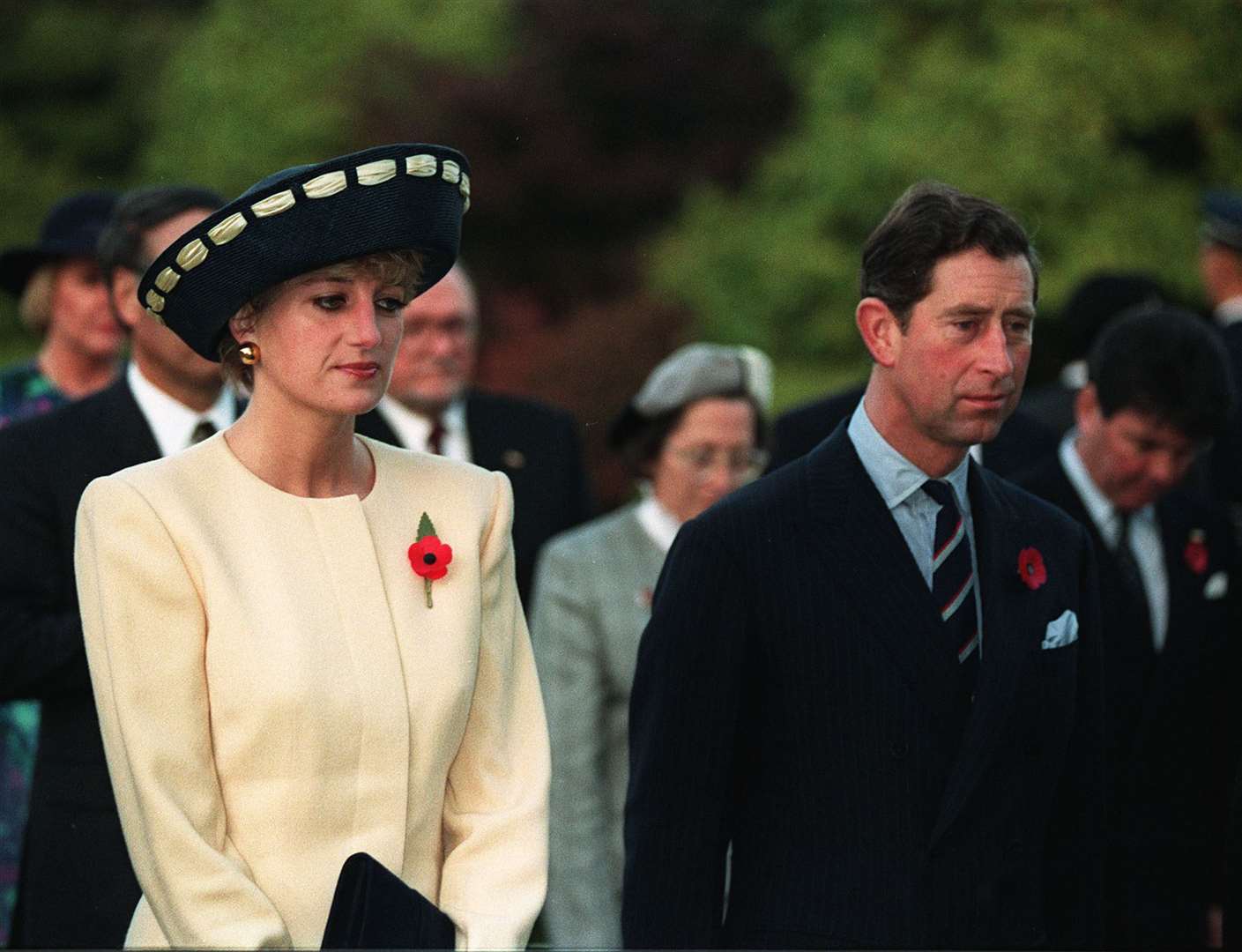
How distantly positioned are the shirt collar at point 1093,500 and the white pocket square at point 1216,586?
24 cm

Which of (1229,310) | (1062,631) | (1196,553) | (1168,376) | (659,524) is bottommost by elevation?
(1062,631)

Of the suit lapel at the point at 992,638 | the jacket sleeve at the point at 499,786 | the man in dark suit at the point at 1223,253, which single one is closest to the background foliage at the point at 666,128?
the man in dark suit at the point at 1223,253

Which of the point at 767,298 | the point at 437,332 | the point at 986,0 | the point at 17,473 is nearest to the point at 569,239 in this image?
the point at 767,298

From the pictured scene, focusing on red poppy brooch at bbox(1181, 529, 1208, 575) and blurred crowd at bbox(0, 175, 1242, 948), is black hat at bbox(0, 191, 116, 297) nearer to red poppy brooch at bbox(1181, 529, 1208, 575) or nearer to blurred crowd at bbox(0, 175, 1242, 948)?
blurred crowd at bbox(0, 175, 1242, 948)

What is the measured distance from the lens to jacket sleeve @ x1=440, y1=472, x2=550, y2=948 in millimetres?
3428

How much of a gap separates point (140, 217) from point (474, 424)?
191 cm

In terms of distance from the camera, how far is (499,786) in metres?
3.51

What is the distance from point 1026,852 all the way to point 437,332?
3.04 metres

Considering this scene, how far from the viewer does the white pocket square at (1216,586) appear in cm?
540

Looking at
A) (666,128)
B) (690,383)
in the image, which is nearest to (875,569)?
(690,383)

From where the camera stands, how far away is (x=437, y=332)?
6.42 meters

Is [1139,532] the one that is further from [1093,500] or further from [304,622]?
[304,622]

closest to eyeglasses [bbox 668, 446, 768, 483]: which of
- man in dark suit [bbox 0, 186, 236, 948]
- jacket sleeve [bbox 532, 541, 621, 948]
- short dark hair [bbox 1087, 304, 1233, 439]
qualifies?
jacket sleeve [bbox 532, 541, 621, 948]

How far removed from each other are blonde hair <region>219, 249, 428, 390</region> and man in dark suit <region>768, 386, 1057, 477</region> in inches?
81.0
